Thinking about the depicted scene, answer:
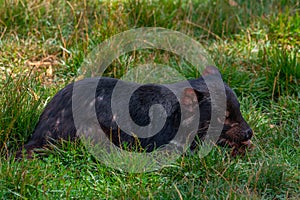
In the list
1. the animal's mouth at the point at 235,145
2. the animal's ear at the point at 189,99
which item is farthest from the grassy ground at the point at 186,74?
the animal's ear at the point at 189,99

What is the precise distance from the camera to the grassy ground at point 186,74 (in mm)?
3902

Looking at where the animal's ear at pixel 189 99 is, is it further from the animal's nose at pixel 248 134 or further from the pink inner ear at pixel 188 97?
the animal's nose at pixel 248 134

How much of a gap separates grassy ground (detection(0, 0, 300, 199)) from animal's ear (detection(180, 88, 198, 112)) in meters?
0.43

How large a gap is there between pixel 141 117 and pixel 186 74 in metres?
1.49

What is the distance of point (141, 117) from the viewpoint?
14.8ft

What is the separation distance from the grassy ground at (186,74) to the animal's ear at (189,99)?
0.43m

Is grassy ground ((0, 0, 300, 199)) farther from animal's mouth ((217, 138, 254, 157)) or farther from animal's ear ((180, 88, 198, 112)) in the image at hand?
animal's ear ((180, 88, 198, 112))

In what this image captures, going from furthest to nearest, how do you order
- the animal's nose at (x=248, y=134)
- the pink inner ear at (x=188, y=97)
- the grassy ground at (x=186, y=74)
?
1. the animal's nose at (x=248, y=134)
2. the pink inner ear at (x=188, y=97)
3. the grassy ground at (x=186, y=74)

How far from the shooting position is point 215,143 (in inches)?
177

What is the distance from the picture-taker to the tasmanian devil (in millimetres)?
4457

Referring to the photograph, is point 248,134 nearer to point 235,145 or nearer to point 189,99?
point 235,145

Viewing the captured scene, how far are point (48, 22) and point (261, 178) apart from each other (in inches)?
138

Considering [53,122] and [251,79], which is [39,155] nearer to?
[53,122]

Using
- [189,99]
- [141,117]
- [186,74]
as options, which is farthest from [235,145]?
[186,74]
